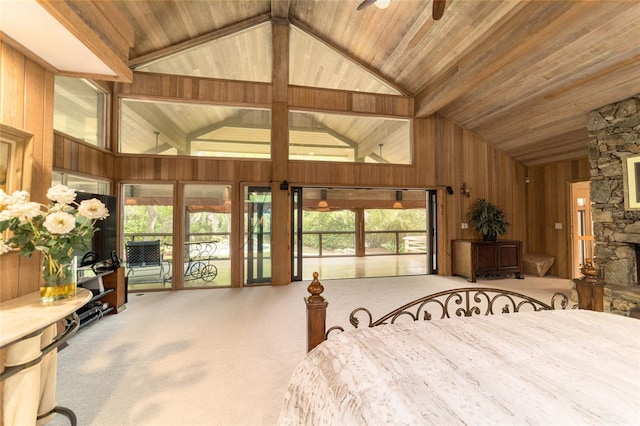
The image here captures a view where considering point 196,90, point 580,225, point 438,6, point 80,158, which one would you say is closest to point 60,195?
point 80,158

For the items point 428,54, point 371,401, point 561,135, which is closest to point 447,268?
point 561,135

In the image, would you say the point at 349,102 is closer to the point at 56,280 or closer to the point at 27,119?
the point at 27,119

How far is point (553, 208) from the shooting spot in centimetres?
579

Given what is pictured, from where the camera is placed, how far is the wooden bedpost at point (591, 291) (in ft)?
Result: 6.35

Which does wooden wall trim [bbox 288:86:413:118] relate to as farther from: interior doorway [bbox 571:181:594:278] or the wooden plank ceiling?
interior doorway [bbox 571:181:594:278]

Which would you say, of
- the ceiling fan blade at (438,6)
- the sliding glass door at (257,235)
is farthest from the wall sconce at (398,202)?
the ceiling fan blade at (438,6)

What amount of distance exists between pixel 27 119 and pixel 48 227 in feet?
2.99

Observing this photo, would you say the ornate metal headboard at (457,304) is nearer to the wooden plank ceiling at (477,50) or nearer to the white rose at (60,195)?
the white rose at (60,195)

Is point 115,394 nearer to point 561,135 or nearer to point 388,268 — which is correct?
point 388,268

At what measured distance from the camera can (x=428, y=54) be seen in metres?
4.71

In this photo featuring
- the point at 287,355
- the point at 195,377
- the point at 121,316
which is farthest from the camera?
the point at 121,316

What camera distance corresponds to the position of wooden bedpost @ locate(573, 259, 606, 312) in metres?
1.94

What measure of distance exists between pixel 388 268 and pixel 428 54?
16.0ft

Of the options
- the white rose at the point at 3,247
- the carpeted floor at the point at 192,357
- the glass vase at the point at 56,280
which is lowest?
the carpeted floor at the point at 192,357
